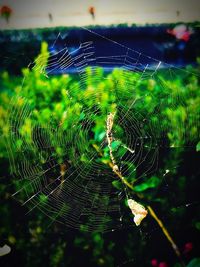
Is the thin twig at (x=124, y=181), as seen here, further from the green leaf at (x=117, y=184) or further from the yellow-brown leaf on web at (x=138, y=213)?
the yellow-brown leaf on web at (x=138, y=213)

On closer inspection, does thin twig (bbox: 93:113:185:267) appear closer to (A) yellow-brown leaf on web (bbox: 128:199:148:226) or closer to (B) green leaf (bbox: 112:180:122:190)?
(B) green leaf (bbox: 112:180:122:190)

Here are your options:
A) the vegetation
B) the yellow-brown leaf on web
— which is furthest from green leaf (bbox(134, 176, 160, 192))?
the yellow-brown leaf on web

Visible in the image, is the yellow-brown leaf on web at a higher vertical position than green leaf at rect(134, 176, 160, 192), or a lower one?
lower

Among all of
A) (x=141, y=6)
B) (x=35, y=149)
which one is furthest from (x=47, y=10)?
(x=35, y=149)

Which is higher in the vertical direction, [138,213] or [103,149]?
[103,149]

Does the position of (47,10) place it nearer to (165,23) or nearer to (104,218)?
(165,23)

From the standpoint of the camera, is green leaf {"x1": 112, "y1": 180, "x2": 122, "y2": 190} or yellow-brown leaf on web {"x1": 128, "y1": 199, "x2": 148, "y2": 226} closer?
yellow-brown leaf on web {"x1": 128, "y1": 199, "x2": 148, "y2": 226}

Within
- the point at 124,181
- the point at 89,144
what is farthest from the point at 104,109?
the point at 124,181

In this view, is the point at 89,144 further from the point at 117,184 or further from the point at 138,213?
the point at 138,213

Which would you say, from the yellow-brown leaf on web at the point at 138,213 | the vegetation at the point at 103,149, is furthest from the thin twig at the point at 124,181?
the yellow-brown leaf on web at the point at 138,213
